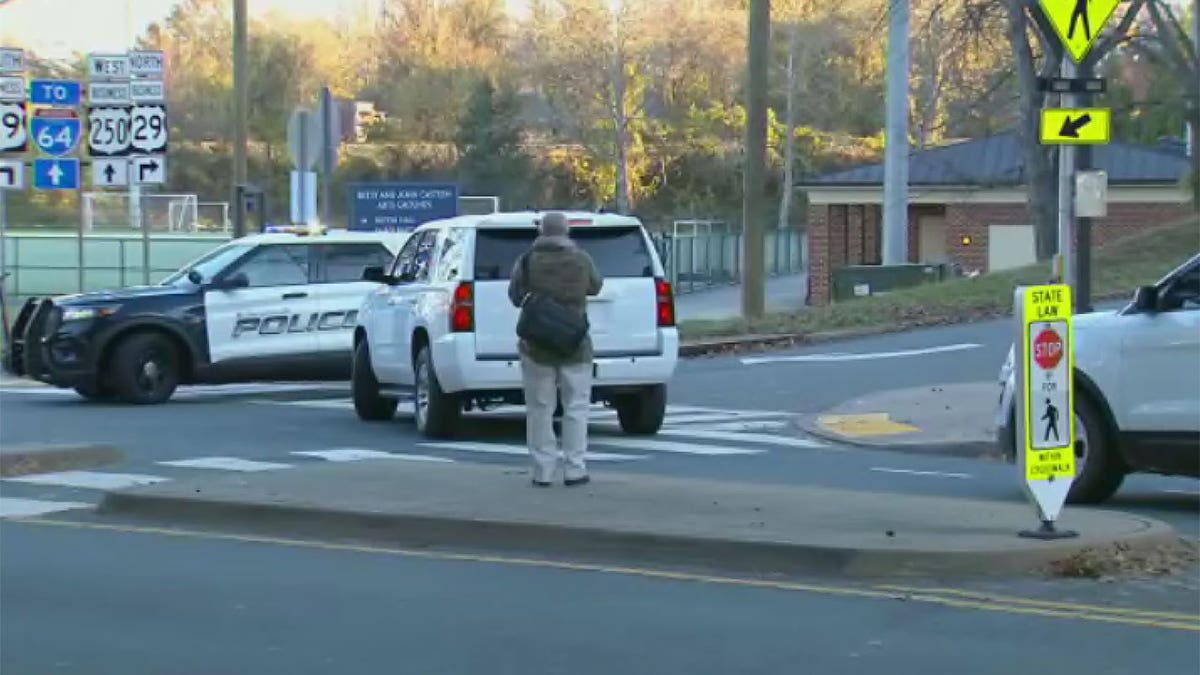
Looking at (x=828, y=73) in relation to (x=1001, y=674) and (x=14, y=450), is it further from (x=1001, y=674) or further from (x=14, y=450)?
(x=1001, y=674)

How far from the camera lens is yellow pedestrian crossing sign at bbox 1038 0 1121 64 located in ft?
44.9

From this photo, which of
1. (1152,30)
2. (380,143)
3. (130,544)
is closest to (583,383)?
(130,544)

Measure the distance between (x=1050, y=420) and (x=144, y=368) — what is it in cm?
1284

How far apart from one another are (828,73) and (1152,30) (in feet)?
123

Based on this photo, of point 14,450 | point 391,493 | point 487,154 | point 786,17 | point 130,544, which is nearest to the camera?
point 130,544

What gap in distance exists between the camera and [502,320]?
51.0 feet

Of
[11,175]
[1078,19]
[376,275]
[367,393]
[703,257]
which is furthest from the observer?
[703,257]

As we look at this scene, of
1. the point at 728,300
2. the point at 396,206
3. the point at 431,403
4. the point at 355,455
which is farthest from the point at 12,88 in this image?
the point at 728,300

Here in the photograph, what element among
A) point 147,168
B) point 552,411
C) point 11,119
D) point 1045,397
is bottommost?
point 552,411

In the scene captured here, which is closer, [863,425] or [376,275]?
[863,425]

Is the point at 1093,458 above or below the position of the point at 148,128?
below

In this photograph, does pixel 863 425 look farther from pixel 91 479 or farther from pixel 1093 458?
pixel 91 479

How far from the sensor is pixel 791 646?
25.2ft

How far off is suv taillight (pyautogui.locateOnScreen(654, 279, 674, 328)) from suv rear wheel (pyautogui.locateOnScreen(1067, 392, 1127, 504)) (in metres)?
4.73
